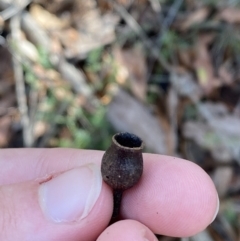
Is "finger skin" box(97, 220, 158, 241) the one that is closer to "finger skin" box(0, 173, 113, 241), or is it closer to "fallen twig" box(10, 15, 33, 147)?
"finger skin" box(0, 173, 113, 241)

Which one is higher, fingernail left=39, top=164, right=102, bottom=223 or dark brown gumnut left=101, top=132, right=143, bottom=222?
dark brown gumnut left=101, top=132, right=143, bottom=222

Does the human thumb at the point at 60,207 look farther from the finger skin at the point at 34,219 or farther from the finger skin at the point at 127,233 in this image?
Answer: the finger skin at the point at 127,233

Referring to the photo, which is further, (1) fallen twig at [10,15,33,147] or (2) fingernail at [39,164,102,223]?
(1) fallen twig at [10,15,33,147]

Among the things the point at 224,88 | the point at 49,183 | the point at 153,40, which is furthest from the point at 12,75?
the point at 49,183

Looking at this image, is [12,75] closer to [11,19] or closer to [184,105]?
[11,19]

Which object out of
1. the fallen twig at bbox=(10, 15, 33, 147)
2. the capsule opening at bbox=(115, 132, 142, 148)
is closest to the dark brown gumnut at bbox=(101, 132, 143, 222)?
the capsule opening at bbox=(115, 132, 142, 148)

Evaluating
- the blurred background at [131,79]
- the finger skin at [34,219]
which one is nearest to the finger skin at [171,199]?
the finger skin at [34,219]
